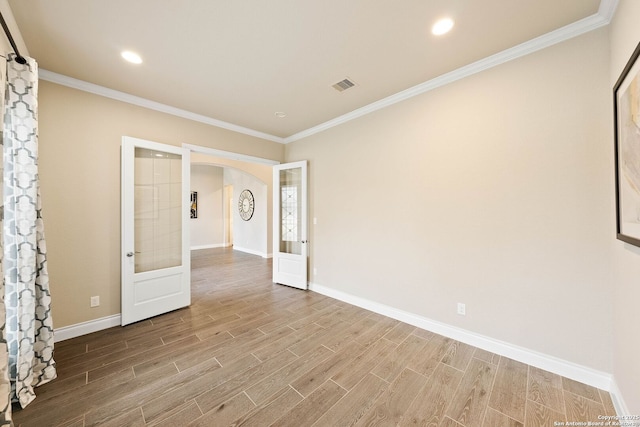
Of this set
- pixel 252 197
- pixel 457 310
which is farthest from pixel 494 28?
pixel 252 197

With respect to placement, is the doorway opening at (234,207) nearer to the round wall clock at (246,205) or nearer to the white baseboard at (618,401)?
the round wall clock at (246,205)

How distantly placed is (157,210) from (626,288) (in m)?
4.63

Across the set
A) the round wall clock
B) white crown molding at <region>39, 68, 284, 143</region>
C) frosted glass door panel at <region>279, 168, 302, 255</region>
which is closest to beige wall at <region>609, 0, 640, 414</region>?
frosted glass door panel at <region>279, 168, 302, 255</region>

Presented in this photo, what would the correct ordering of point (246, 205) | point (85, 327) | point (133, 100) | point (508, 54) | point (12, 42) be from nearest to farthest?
point (12, 42)
point (508, 54)
point (85, 327)
point (133, 100)
point (246, 205)

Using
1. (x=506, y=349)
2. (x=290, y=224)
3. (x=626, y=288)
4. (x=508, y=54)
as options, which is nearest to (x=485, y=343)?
(x=506, y=349)

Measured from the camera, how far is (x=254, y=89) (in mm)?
2916

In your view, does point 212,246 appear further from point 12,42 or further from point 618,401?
point 618,401

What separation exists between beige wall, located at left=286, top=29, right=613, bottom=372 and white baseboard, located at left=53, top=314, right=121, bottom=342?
327 cm

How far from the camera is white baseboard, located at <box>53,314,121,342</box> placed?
2.60 meters

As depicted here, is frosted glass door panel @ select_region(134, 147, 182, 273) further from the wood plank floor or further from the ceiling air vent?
the ceiling air vent

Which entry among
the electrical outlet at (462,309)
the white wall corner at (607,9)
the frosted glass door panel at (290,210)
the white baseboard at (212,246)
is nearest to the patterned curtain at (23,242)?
the frosted glass door panel at (290,210)

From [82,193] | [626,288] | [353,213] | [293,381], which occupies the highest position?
[82,193]

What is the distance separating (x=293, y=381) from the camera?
1991 millimetres

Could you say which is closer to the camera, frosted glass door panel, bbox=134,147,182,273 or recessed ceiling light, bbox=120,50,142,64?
recessed ceiling light, bbox=120,50,142,64
